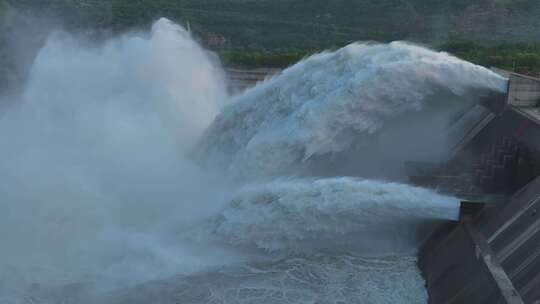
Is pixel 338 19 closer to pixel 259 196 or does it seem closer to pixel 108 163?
pixel 108 163

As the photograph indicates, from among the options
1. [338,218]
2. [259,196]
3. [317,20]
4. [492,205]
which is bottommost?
[492,205]

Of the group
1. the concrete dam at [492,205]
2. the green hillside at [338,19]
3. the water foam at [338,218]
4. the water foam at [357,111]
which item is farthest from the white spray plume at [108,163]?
the green hillside at [338,19]

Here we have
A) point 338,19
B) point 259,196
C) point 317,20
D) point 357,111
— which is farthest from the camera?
point 317,20

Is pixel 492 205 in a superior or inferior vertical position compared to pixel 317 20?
inferior

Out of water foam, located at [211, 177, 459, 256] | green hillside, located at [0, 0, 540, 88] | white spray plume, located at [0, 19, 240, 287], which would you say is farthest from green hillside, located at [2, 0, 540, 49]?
water foam, located at [211, 177, 459, 256]

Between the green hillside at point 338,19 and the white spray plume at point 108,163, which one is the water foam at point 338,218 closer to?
the white spray plume at point 108,163

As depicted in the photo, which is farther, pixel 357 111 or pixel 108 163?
pixel 108 163

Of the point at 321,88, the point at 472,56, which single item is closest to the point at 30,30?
the point at 472,56

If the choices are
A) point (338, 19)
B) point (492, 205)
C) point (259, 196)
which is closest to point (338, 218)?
point (259, 196)

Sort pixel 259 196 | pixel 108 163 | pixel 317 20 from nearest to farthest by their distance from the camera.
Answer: pixel 259 196 → pixel 108 163 → pixel 317 20
